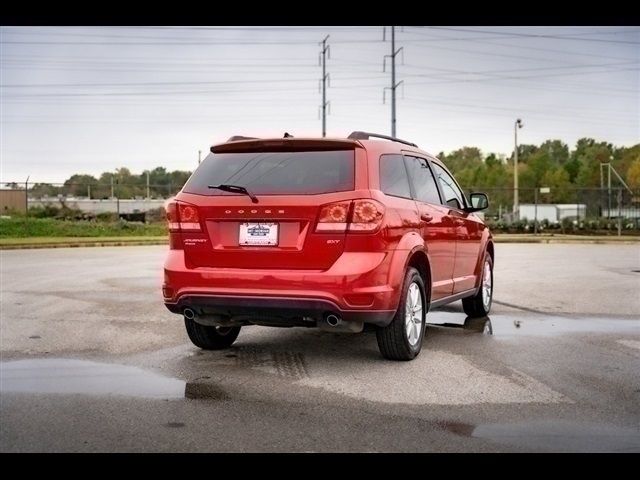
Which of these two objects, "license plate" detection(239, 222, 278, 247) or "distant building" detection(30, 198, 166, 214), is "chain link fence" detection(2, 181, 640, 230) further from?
"license plate" detection(239, 222, 278, 247)

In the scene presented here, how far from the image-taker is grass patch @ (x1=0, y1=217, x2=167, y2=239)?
1183 inches

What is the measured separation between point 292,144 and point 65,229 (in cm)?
2669

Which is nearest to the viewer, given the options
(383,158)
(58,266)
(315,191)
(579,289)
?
(315,191)

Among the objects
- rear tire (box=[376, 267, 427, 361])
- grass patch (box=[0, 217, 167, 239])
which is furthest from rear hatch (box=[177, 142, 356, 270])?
grass patch (box=[0, 217, 167, 239])

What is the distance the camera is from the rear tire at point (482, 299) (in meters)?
8.91

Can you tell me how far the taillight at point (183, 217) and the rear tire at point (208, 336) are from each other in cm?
93

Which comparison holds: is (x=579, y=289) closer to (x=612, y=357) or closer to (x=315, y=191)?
(x=612, y=357)

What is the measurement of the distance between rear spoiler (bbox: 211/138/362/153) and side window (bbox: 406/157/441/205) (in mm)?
1055

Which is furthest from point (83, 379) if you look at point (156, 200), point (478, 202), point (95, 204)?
point (156, 200)

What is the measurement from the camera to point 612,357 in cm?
652
